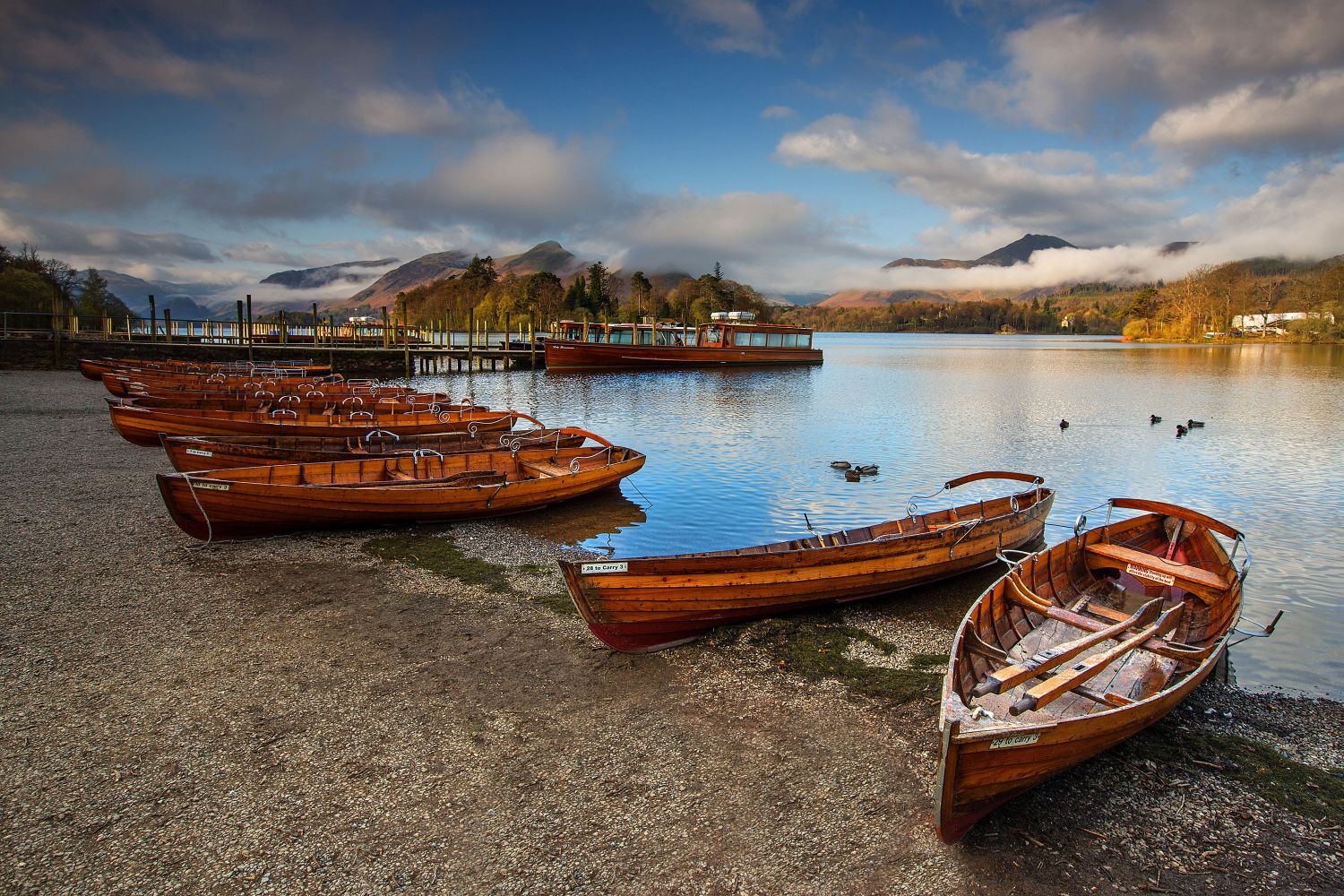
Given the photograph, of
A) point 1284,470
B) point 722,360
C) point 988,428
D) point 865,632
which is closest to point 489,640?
point 865,632

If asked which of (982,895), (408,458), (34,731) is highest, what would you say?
(408,458)

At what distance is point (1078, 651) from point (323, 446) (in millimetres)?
15792

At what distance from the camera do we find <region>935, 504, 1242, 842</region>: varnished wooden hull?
4.58m

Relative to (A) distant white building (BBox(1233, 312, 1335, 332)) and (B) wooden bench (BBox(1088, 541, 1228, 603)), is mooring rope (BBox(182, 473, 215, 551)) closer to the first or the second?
(B) wooden bench (BBox(1088, 541, 1228, 603))

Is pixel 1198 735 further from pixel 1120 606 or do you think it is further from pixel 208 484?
pixel 208 484

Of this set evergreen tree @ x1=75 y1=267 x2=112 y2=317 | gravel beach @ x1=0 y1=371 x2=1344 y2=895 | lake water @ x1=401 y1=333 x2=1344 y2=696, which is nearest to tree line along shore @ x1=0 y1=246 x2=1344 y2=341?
evergreen tree @ x1=75 y1=267 x2=112 y2=317

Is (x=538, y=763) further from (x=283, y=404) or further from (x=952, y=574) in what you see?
(x=283, y=404)

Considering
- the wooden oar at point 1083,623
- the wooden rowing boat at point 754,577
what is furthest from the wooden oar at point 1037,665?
the wooden rowing boat at point 754,577

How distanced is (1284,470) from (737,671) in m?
21.5

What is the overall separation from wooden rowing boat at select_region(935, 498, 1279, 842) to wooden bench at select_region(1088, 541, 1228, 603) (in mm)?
14

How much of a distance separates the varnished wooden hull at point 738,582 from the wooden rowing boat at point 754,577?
0.03 feet

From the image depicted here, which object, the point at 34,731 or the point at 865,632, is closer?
the point at 34,731

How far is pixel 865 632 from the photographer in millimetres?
8648

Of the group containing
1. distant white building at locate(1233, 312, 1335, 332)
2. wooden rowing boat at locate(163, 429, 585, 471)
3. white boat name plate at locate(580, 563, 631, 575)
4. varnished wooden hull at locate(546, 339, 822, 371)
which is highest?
distant white building at locate(1233, 312, 1335, 332)
